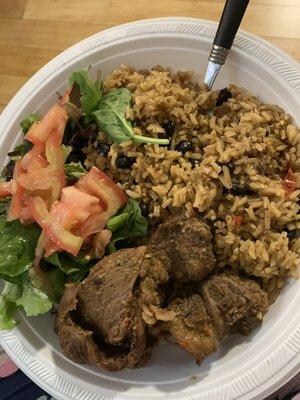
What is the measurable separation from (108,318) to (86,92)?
2.94 ft

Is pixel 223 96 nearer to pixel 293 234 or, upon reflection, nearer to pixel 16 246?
pixel 293 234

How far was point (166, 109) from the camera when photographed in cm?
206

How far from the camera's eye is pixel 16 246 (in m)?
2.11

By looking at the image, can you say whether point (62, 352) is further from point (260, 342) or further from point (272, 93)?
point (272, 93)

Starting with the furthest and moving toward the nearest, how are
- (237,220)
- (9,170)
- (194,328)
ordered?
1. (9,170)
2. (237,220)
3. (194,328)

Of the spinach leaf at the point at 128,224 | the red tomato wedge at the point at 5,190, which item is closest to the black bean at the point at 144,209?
the spinach leaf at the point at 128,224

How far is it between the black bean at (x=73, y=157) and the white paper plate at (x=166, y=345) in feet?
1.01

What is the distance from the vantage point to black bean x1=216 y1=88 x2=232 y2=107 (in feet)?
6.87

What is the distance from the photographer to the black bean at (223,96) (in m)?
2.09

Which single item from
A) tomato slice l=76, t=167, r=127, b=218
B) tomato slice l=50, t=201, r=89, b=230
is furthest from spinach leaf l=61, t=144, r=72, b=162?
tomato slice l=50, t=201, r=89, b=230

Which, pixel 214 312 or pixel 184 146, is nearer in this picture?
pixel 214 312

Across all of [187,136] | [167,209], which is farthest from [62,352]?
[187,136]

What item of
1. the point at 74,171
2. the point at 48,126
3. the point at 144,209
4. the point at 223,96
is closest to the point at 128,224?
the point at 144,209

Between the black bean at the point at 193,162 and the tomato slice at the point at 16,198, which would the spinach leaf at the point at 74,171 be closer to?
the tomato slice at the point at 16,198
